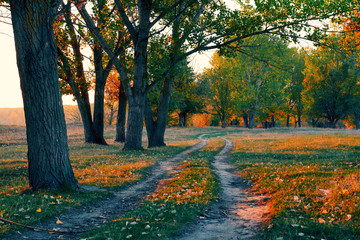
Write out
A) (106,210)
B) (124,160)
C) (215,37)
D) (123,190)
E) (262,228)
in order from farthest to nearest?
(215,37) → (124,160) → (123,190) → (106,210) → (262,228)

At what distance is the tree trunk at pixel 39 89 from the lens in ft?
30.7

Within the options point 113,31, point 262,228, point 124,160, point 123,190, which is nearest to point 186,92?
point 113,31

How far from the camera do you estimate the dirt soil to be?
269 inches

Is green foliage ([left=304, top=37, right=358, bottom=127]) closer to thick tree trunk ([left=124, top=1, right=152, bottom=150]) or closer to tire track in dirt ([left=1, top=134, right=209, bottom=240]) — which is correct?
thick tree trunk ([left=124, top=1, right=152, bottom=150])

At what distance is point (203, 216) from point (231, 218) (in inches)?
31.5

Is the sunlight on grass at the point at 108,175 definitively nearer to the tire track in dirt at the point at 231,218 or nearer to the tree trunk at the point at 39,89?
the tree trunk at the point at 39,89

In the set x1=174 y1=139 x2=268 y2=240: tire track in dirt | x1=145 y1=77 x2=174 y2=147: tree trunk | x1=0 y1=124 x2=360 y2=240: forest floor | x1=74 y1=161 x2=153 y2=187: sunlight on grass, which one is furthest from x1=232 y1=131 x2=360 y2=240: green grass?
x1=145 y1=77 x2=174 y2=147: tree trunk

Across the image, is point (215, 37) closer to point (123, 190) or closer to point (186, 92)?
point (123, 190)

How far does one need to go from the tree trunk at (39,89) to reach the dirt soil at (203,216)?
5.98 ft

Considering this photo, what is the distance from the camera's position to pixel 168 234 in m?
6.61

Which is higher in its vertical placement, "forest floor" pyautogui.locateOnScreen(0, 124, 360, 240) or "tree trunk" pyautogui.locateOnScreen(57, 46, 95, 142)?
"tree trunk" pyautogui.locateOnScreen(57, 46, 95, 142)

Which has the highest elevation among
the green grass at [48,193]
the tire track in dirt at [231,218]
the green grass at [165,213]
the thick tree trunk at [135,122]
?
the thick tree trunk at [135,122]

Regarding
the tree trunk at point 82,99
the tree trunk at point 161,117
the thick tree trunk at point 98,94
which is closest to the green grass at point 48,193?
the tree trunk at point 161,117

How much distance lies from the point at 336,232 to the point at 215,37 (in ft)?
56.7
